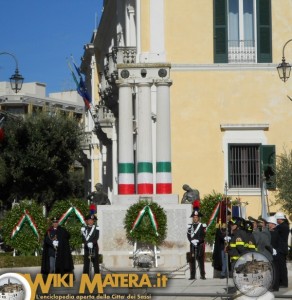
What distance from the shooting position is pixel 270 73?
33.4m

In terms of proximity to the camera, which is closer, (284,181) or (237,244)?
(237,244)

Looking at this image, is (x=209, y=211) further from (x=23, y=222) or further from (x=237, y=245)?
(x=237, y=245)

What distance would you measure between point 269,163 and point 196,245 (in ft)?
31.6

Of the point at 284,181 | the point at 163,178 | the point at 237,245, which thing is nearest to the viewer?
the point at 237,245

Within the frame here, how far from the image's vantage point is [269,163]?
3278cm

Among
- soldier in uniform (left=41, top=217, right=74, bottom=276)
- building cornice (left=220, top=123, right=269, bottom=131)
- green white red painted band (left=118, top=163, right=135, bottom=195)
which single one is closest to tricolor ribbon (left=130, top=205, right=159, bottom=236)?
green white red painted band (left=118, top=163, right=135, bottom=195)

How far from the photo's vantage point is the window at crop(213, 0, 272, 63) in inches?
1309

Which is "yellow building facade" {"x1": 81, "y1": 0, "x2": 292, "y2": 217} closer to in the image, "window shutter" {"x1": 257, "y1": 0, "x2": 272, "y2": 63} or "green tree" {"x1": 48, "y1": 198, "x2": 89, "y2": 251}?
"window shutter" {"x1": 257, "y1": 0, "x2": 272, "y2": 63}

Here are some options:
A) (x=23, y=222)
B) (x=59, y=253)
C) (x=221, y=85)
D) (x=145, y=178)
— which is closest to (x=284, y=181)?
(x=221, y=85)

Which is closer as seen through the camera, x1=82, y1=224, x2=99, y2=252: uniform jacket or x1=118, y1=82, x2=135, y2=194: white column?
x1=82, y1=224, x2=99, y2=252: uniform jacket

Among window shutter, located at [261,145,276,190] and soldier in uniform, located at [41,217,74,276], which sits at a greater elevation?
window shutter, located at [261,145,276,190]

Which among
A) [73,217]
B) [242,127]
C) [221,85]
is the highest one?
[221,85]

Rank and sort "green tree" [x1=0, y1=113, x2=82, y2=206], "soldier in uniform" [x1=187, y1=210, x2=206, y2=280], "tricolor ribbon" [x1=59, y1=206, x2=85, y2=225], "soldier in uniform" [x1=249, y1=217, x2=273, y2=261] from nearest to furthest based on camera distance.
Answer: "soldier in uniform" [x1=249, y1=217, x2=273, y2=261]
"soldier in uniform" [x1=187, y1=210, x2=206, y2=280]
"tricolor ribbon" [x1=59, y1=206, x2=85, y2=225]
"green tree" [x1=0, y1=113, x2=82, y2=206]

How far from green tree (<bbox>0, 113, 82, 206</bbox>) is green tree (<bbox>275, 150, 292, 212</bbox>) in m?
19.3
